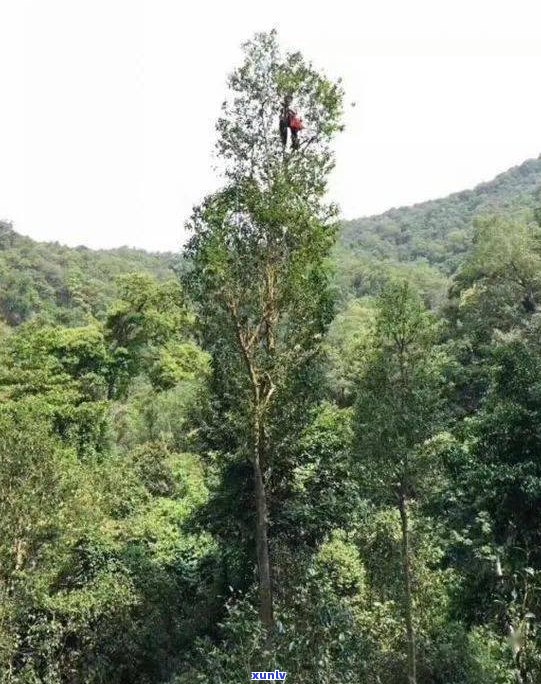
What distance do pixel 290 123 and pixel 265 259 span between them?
2487 millimetres

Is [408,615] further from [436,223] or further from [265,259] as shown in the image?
[436,223]

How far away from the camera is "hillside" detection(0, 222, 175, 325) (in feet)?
214

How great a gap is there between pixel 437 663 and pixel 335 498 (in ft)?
12.1

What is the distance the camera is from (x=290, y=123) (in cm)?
1112

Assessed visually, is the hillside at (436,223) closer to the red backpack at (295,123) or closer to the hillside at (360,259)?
the hillside at (360,259)

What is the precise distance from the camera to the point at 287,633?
636 centimetres

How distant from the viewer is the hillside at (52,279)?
6525 centimetres

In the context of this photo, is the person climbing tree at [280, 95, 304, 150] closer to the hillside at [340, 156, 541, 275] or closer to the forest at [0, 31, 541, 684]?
the forest at [0, 31, 541, 684]

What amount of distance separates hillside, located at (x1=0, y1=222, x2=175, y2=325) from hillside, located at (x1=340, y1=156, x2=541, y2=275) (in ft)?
139

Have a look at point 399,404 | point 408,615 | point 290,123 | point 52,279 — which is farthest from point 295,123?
point 52,279

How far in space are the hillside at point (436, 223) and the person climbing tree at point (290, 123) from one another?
85.2m

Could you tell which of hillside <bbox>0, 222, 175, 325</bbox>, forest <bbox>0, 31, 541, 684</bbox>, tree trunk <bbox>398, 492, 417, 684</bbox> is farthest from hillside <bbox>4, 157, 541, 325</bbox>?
tree trunk <bbox>398, 492, 417, 684</bbox>

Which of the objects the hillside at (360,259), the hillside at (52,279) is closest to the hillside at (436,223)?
the hillside at (360,259)

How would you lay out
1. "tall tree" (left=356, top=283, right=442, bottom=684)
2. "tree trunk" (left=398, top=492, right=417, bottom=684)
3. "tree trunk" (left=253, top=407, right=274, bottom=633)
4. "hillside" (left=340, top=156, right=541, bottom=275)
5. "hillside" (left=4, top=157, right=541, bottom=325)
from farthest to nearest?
"hillside" (left=340, top=156, right=541, bottom=275)
"hillside" (left=4, top=157, right=541, bottom=325)
"tall tree" (left=356, top=283, right=442, bottom=684)
"tree trunk" (left=398, top=492, right=417, bottom=684)
"tree trunk" (left=253, top=407, right=274, bottom=633)
